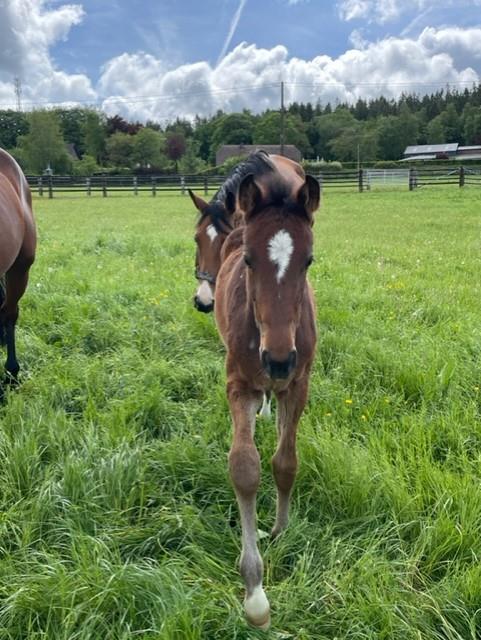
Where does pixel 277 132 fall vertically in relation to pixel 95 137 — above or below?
above

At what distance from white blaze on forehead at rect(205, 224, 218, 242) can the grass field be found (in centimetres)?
80

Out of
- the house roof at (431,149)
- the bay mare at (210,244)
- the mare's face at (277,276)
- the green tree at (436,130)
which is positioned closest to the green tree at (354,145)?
the house roof at (431,149)

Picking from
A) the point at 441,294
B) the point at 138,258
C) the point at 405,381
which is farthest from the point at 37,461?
the point at 138,258

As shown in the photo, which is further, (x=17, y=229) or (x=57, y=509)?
(x=17, y=229)

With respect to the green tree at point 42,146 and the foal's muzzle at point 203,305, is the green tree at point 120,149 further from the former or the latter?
the foal's muzzle at point 203,305

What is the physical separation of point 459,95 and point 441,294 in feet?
361

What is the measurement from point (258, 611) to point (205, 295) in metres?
2.69

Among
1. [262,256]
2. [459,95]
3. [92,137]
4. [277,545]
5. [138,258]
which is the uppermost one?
[459,95]

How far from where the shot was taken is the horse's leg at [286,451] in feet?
7.29

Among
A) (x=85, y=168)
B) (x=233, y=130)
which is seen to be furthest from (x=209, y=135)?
(x=85, y=168)

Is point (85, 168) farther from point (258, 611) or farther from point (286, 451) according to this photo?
point (258, 611)

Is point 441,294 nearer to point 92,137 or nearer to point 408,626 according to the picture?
point 408,626

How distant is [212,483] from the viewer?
2521 millimetres

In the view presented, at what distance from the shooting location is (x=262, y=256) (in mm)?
2027
